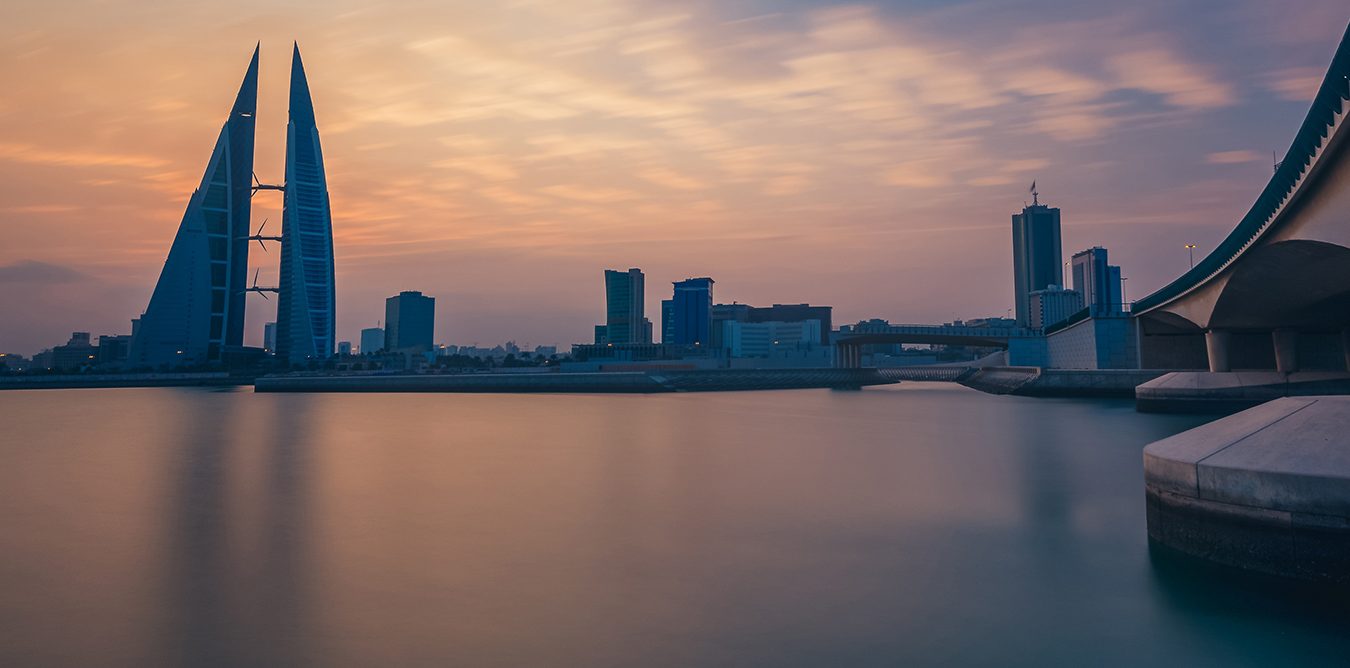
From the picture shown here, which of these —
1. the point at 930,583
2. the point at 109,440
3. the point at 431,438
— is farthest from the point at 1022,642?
the point at 109,440

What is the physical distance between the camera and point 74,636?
31.7 feet

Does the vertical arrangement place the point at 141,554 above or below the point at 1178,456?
below

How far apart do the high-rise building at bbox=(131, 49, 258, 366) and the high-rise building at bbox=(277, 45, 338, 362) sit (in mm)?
9287

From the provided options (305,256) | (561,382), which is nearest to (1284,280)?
(561,382)

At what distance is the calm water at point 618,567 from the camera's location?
9.26 metres

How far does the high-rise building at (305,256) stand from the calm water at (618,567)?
486ft

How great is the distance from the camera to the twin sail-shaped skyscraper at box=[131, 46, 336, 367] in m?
159

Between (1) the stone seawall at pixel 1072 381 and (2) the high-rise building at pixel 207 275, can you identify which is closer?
(1) the stone seawall at pixel 1072 381

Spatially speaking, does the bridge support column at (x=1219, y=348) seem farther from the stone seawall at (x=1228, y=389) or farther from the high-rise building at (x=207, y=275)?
the high-rise building at (x=207, y=275)

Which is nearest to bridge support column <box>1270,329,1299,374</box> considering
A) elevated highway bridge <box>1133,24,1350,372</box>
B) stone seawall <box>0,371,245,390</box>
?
elevated highway bridge <box>1133,24,1350,372</box>

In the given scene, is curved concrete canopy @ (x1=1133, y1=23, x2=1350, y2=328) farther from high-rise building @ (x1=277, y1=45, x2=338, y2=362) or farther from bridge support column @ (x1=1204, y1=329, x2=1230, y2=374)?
Answer: high-rise building @ (x1=277, y1=45, x2=338, y2=362)

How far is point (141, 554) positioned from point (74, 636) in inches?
204

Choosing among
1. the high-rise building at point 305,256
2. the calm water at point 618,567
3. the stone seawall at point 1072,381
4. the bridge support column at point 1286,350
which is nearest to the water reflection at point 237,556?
the calm water at point 618,567

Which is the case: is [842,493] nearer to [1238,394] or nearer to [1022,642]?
[1022,642]
